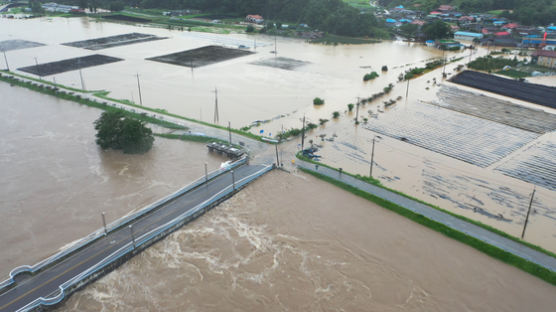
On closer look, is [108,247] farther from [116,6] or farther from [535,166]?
[116,6]

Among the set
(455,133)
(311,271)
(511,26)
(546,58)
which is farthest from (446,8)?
(311,271)

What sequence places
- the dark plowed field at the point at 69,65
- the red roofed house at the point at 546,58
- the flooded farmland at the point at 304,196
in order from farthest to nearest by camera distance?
the red roofed house at the point at 546,58 → the dark plowed field at the point at 69,65 → the flooded farmland at the point at 304,196

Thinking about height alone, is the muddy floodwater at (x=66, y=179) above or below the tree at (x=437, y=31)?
below

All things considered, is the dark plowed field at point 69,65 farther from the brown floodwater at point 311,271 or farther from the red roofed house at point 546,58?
the red roofed house at point 546,58

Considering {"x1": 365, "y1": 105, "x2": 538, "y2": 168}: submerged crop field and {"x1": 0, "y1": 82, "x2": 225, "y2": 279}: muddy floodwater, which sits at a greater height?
{"x1": 365, "y1": 105, "x2": 538, "y2": 168}: submerged crop field

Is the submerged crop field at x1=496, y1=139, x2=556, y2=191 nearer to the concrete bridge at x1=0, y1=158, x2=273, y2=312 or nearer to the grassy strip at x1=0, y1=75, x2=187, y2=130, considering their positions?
the concrete bridge at x1=0, y1=158, x2=273, y2=312

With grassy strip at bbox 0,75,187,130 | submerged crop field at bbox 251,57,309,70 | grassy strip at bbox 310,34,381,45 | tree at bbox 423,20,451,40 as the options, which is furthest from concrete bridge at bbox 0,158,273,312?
tree at bbox 423,20,451,40

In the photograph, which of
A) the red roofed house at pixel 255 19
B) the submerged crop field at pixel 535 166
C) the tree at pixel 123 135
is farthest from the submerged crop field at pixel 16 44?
the submerged crop field at pixel 535 166

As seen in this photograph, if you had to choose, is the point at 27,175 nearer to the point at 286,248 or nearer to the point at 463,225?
the point at 286,248
